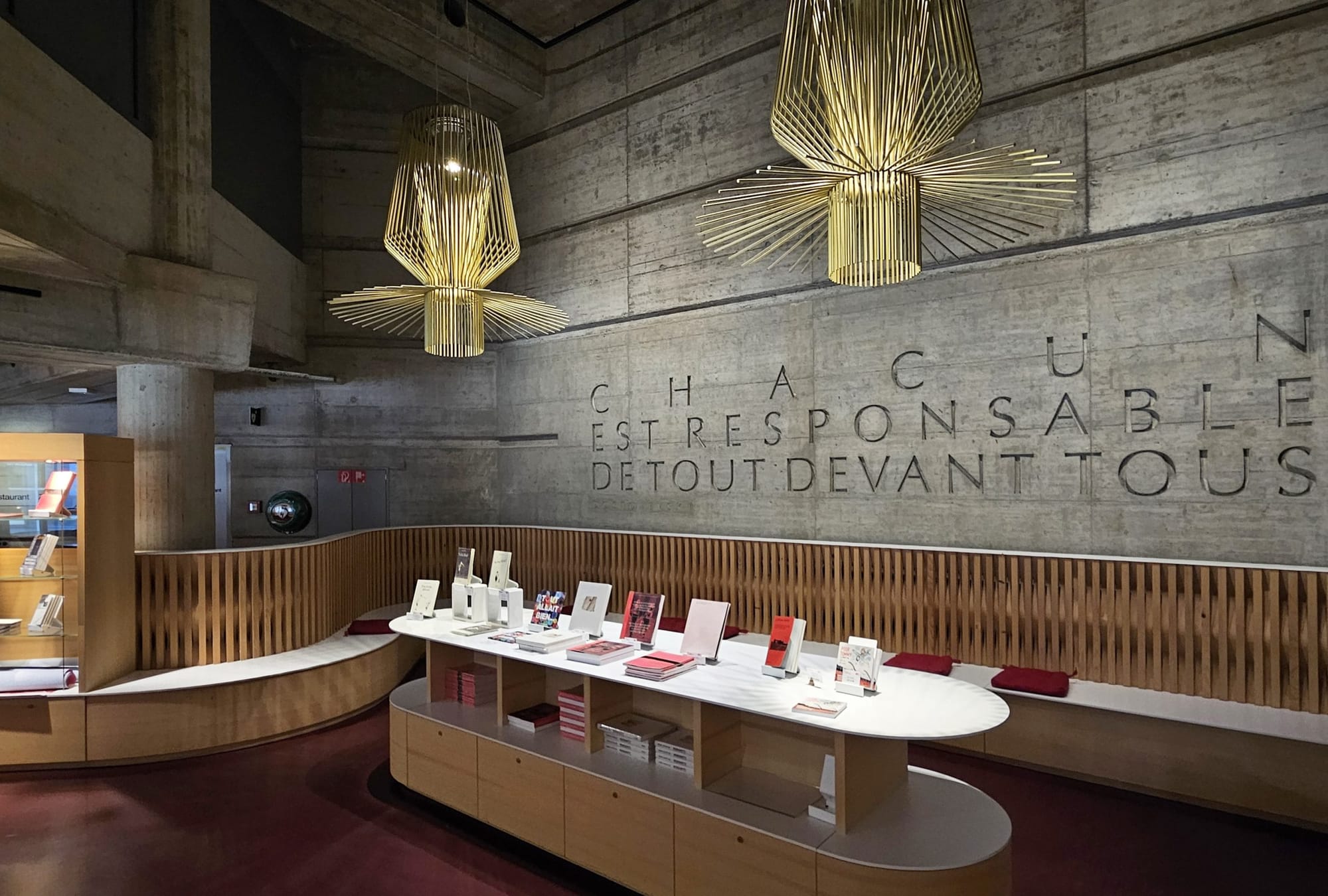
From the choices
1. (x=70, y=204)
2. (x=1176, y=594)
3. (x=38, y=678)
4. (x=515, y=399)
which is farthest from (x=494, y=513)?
(x=1176, y=594)

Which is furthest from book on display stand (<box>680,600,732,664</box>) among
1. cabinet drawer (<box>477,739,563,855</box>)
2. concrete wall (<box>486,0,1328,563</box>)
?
concrete wall (<box>486,0,1328,563</box>)

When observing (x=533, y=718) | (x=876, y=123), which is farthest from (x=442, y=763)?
(x=876, y=123)

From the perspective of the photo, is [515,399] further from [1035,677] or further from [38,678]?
[1035,677]

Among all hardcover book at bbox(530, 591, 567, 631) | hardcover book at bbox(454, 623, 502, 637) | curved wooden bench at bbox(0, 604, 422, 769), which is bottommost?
curved wooden bench at bbox(0, 604, 422, 769)

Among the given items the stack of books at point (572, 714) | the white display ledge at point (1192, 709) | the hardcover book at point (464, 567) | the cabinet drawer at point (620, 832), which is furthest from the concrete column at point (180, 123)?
the white display ledge at point (1192, 709)

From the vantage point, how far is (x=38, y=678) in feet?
18.8

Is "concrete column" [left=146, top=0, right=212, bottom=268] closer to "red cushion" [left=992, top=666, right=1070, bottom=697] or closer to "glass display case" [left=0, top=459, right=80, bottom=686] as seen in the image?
"glass display case" [left=0, top=459, right=80, bottom=686]

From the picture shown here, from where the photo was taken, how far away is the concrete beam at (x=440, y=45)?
8008mm

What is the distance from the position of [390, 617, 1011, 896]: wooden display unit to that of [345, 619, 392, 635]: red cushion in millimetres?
3062

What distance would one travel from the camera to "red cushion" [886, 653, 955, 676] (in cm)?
573

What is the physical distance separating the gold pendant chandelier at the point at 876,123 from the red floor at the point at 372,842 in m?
3.33

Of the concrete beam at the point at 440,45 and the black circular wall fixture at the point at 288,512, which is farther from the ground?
the concrete beam at the point at 440,45

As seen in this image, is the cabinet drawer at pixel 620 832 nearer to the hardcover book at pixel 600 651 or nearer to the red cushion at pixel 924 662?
the hardcover book at pixel 600 651

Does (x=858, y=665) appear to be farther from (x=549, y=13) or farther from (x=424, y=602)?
(x=549, y=13)
